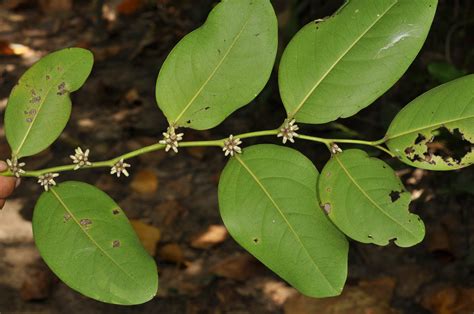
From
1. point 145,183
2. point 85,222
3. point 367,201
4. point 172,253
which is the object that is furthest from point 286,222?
point 145,183

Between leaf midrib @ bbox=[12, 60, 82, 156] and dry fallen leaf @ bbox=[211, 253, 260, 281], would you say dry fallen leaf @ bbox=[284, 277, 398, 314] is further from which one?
leaf midrib @ bbox=[12, 60, 82, 156]

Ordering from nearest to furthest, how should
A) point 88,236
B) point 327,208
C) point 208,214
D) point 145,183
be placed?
point 327,208
point 88,236
point 208,214
point 145,183

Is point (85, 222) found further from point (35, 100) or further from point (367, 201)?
point (367, 201)

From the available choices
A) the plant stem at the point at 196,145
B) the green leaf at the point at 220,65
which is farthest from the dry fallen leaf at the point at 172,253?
the green leaf at the point at 220,65

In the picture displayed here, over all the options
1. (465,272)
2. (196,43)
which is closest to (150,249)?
(465,272)

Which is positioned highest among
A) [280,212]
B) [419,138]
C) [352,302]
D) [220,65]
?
[220,65]

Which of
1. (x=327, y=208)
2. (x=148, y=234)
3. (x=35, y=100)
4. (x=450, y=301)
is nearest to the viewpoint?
(x=327, y=208)

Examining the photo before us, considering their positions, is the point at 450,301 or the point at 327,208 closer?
the point at 327,208
